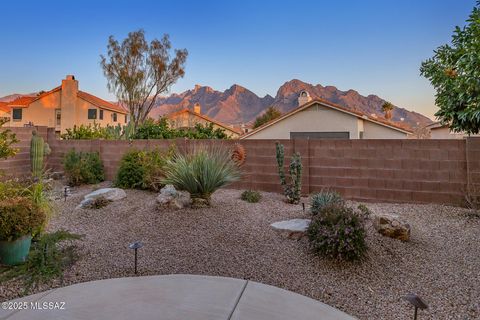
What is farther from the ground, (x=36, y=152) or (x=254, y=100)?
(x=254, y=100)

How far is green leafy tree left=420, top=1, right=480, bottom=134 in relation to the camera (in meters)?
7.51

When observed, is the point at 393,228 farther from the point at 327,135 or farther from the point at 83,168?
the point at 327,135

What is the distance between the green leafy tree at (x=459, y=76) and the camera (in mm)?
7512

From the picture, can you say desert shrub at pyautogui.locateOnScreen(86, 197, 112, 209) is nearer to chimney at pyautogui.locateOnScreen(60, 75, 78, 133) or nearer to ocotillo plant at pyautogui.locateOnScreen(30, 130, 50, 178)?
ocotillo plant at pyautogui.locateOnScreen(30, 130, 50, 178)

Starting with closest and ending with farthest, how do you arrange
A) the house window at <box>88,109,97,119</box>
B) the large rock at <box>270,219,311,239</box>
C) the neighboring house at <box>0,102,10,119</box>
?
the large rock at <box>270,219,311,239</box> → the house window at <box>88,109,97,119</box> → the neighboring house at <box>0,102,10,119</box>

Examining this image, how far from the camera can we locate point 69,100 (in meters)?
34.2

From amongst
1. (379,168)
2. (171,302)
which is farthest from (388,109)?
(171,302)

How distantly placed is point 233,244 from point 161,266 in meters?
1.17

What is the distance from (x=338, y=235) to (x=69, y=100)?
35985 millimetres

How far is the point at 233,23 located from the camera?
15352 millimetres

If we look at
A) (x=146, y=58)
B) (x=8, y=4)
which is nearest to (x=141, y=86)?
(x=146, y=58)

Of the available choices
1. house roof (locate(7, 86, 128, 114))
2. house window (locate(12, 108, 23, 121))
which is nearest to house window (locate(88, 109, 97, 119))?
house roof (locate(7, 86, 128, 114))

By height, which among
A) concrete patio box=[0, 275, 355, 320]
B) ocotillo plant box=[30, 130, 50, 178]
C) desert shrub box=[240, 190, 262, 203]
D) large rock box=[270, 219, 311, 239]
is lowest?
concrete patio box=[0, 275, 355, 320]

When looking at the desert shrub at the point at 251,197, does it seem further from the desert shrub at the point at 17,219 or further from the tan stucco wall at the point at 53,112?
the tan stucco wall at the point at 53,112
